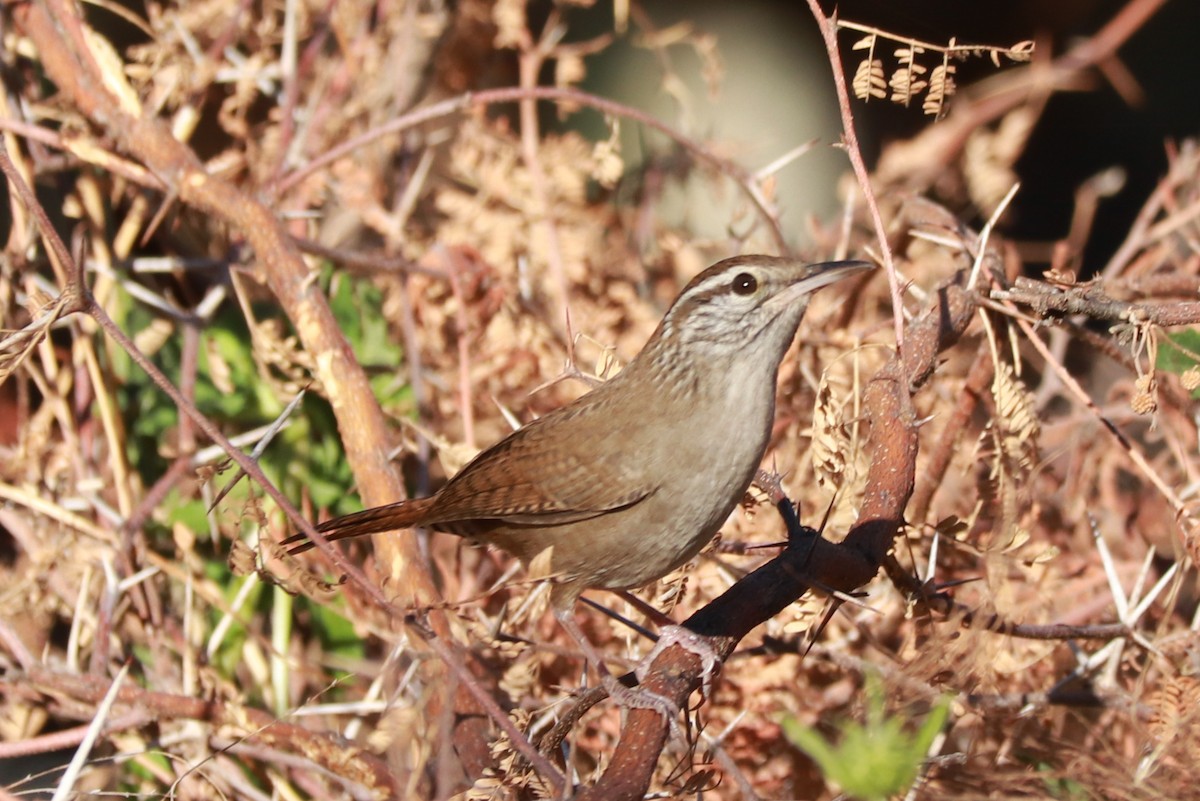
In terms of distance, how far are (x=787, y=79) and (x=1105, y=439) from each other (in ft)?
11.8

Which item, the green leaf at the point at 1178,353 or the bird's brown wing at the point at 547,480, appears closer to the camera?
the green leaf at the point at 1178,353

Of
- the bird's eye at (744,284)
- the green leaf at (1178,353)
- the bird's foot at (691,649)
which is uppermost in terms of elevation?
the bird's eye at (744,284)

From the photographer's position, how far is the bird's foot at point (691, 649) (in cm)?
193

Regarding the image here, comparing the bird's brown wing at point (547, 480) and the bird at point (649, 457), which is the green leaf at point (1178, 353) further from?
the bird's brown wing at point (547, 480)

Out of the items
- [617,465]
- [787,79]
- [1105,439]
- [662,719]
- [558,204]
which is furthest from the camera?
[787,79]

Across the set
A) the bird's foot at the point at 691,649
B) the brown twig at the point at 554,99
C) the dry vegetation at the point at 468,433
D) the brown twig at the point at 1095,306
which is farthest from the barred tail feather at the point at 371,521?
the brown twig at the point at 1095,306

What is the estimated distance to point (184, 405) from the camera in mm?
1804

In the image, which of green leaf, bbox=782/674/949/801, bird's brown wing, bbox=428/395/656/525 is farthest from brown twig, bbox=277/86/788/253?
green leaf, bbox=782/674/949/801

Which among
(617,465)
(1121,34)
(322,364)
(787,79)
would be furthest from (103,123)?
(787,79)

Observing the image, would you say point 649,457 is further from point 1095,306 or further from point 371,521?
point 1095,306

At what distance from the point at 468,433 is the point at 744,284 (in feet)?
2.97

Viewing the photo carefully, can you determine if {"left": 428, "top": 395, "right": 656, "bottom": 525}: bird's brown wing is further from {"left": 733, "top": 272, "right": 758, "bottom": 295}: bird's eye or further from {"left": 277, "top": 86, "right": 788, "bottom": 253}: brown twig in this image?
{"left": 277, "top": 86, "right": 788, "bottom": 253}: brown twig

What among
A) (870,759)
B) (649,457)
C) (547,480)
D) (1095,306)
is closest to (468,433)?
(547,480)

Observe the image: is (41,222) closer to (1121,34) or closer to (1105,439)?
(1105,439)
